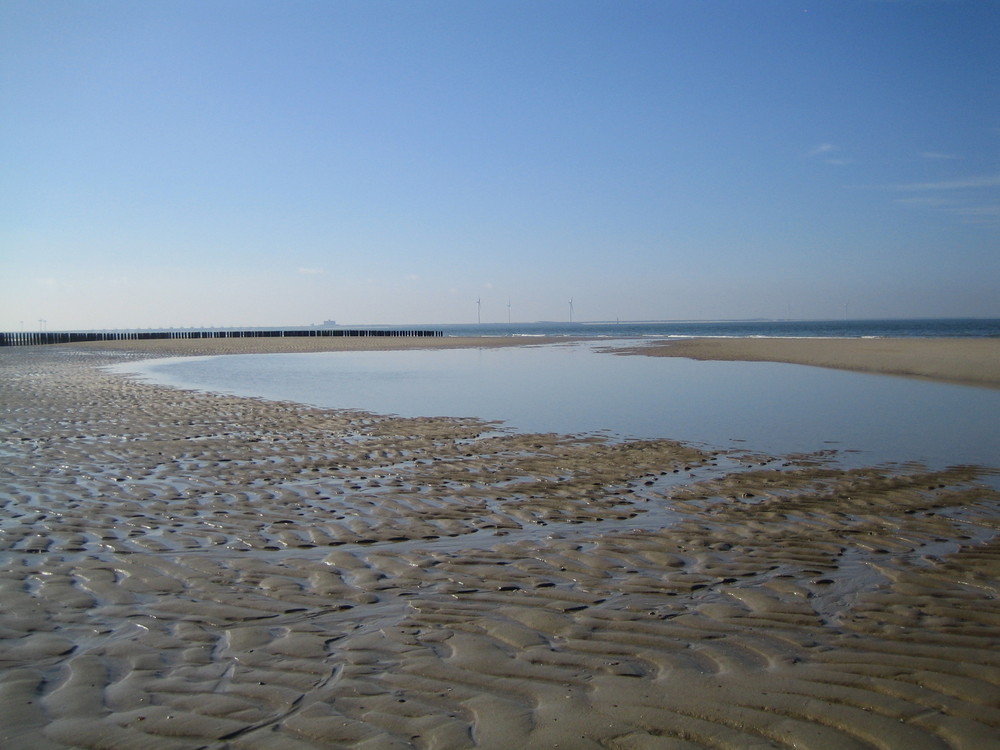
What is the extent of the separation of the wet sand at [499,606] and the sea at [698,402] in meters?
2.60

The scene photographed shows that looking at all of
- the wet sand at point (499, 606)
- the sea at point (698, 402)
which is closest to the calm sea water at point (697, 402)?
the sea at point (698, 402)

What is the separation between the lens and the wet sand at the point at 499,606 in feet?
12.9

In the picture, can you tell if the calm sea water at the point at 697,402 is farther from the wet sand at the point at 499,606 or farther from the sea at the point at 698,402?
the wet sand at the point at 499,606

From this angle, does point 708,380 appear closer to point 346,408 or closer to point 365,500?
point 346,408

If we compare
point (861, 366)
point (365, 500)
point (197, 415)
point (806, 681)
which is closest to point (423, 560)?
point (365, 500)

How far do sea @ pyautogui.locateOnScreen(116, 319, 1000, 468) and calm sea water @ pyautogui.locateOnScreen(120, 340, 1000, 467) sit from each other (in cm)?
3

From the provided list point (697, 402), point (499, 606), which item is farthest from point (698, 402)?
point (499, 606)

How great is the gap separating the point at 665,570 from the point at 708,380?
67.0 feet

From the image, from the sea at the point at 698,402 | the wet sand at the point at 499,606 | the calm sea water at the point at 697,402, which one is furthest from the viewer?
the calm sea water at the point at 697,402

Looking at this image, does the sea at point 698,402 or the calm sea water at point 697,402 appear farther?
the calm sea water at point 697,402

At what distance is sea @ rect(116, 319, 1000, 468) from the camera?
13.3 metres

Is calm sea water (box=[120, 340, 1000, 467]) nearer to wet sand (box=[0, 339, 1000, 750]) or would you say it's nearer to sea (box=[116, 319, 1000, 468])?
sea (box=[116, 319, 1000, 468])

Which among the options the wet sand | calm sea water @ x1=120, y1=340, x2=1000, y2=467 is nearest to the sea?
calm sea water @ x1=120, y1=340, x2=1000, y2=467

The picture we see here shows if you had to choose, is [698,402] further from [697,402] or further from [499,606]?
[499,606]
